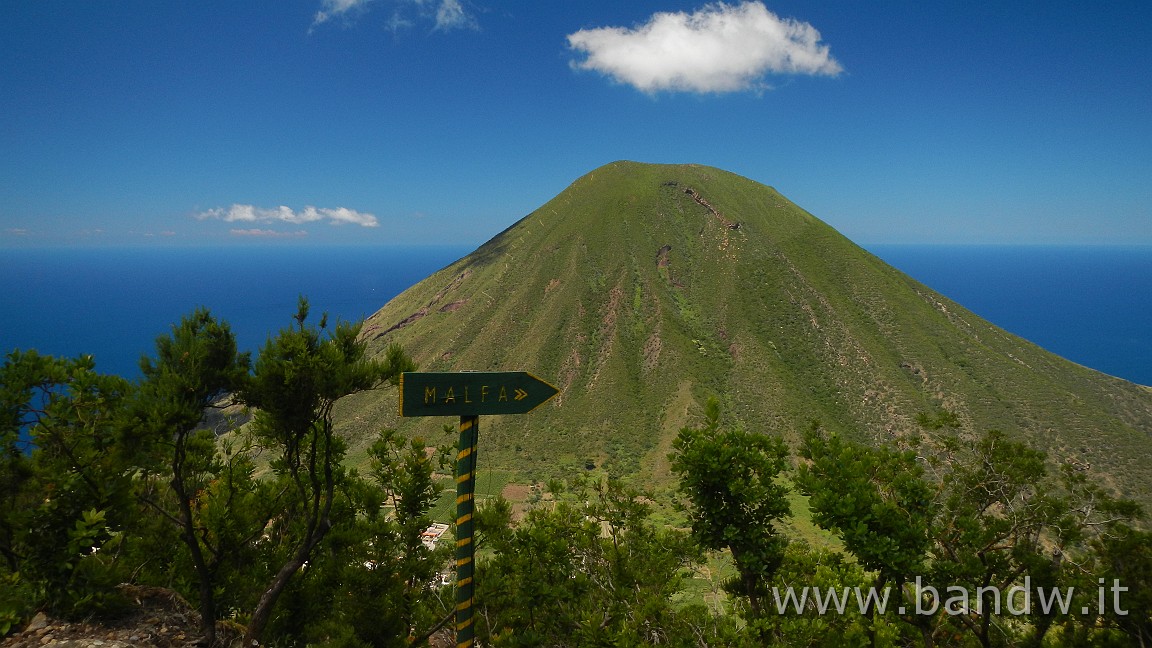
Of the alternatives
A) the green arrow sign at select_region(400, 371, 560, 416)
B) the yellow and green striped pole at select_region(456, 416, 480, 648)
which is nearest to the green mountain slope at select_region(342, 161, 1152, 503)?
the yellow and green striped pole at select_region(456, 416, 480, 648)

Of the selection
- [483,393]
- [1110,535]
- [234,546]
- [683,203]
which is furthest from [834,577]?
[683,203]

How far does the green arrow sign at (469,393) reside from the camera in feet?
17.0

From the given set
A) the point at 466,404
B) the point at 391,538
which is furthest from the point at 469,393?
the point at 391,538

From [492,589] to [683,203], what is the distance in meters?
110

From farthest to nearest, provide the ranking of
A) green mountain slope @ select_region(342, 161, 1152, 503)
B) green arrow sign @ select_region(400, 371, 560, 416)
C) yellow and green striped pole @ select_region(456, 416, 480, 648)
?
green mountain slope @ select_region(342, 161, 1152, 503) → yellow and green striped pole @ select_region(456, 416, 480, 648) → green arrow sign @ select_region(400, 371, 560, 416)

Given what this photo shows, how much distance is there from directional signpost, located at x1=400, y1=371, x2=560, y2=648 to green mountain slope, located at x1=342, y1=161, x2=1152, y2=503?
5881 centimetres

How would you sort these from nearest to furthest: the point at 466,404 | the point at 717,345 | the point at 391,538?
the point at 466,404, the point at 391,538, the point at 717,345

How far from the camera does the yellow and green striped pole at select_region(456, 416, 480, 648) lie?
17.9 ft

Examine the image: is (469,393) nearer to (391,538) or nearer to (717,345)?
(391,538)

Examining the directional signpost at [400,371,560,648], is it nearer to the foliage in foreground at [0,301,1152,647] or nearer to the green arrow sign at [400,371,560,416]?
the green arrow sign at [400,371,560,416]

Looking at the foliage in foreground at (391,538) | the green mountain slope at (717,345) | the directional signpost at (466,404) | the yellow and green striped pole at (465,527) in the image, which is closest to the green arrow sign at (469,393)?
the directional signpost at (466,404)

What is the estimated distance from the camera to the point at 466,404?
17.6 feet

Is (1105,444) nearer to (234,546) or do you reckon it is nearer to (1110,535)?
(1110,535)

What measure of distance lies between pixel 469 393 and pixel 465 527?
1548mm
